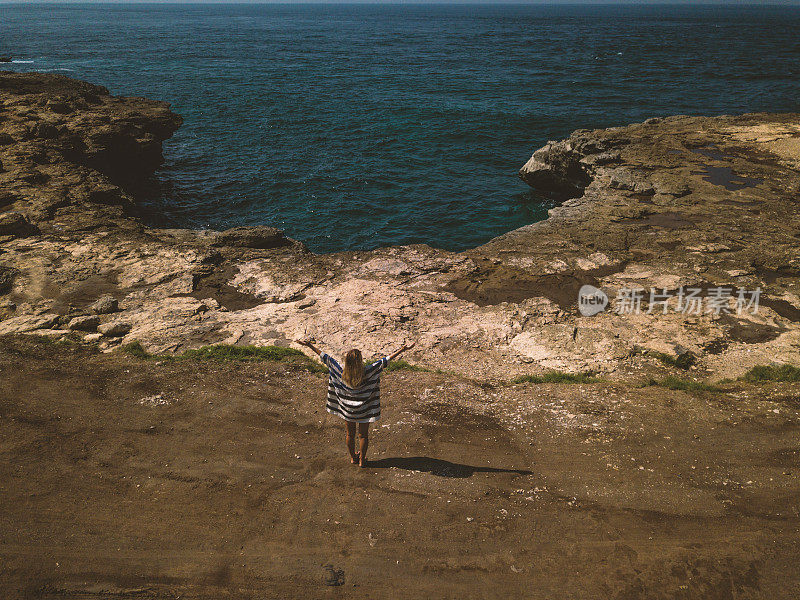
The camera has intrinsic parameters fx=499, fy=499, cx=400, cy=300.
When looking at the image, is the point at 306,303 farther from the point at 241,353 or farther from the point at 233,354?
the point at 233,354

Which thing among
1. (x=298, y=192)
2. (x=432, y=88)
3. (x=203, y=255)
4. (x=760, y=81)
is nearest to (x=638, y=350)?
(x=203, y=255)

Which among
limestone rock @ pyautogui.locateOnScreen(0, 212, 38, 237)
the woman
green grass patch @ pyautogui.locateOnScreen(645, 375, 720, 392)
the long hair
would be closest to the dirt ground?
green grass patch @ pyautogui.locateOnScreen(645, 375, 720, 392)

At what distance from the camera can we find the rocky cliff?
40.8 feet

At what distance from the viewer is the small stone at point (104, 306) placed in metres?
13.6

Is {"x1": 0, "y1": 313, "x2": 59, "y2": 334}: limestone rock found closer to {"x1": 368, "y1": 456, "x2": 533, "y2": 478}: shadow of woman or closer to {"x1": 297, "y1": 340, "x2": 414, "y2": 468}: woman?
{"x1": 297, "y1": 340, "x2": 414, "y2": 468}: woman

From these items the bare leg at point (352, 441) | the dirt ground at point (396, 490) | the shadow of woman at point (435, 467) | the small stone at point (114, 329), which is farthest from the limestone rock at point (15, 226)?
the shadow of woman at point (435, 467)

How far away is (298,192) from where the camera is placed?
28141 mm

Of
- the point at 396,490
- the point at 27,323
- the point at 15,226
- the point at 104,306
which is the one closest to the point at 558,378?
Answer: the point at 396,490

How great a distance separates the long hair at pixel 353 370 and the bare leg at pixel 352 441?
2.99ft

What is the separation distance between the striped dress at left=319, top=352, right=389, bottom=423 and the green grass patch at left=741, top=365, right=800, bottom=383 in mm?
8570

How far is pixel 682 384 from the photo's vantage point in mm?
10797

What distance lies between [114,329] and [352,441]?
8230 mm

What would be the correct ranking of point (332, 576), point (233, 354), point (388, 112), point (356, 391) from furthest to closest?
point (388, 112) < point (233, 354) < point (356, 391) < point (332, 576)

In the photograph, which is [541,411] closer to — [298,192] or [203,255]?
[203,255]
